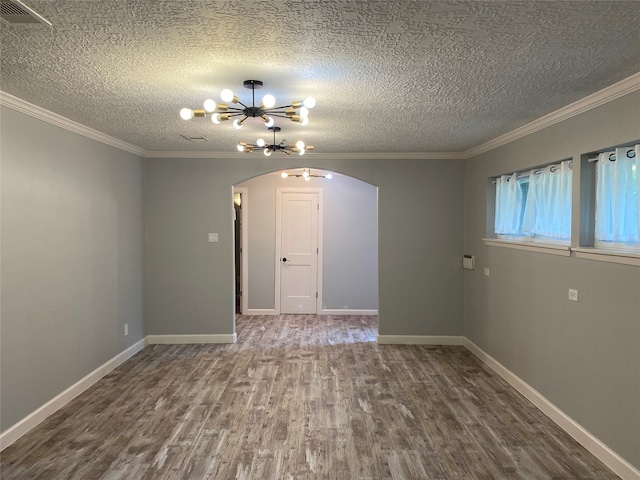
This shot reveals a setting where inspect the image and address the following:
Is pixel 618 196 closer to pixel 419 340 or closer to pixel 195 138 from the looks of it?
pixel 419 340

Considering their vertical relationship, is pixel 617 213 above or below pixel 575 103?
below

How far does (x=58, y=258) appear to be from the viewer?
3.53 metres

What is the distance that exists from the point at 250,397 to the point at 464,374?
7.36 feet

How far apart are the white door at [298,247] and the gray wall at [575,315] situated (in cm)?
322

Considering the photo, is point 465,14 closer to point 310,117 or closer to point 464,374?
point 310,117

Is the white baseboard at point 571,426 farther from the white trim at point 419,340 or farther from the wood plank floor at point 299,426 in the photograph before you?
the white trim at point 419,340

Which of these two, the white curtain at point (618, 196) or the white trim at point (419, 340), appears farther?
the white trim at point (419, 340)

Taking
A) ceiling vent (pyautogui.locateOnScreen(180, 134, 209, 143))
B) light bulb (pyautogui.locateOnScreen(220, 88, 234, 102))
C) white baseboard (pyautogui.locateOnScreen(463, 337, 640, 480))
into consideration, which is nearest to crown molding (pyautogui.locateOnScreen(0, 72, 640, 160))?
ceiling vent (pyautogui.locateOnScreen(180, 134, 209, 143))

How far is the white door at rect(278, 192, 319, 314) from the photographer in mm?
7176

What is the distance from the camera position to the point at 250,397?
12.5 feet

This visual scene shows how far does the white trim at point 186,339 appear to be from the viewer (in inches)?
216

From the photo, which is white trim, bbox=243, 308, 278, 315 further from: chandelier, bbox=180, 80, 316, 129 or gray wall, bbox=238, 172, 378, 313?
chandelier, bbox=180, 80, 316, 129

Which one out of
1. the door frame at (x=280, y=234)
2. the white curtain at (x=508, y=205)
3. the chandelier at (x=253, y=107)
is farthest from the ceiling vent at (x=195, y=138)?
the white curtain at (x=508, y=205)

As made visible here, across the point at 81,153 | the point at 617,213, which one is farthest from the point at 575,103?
the point at 81,153
